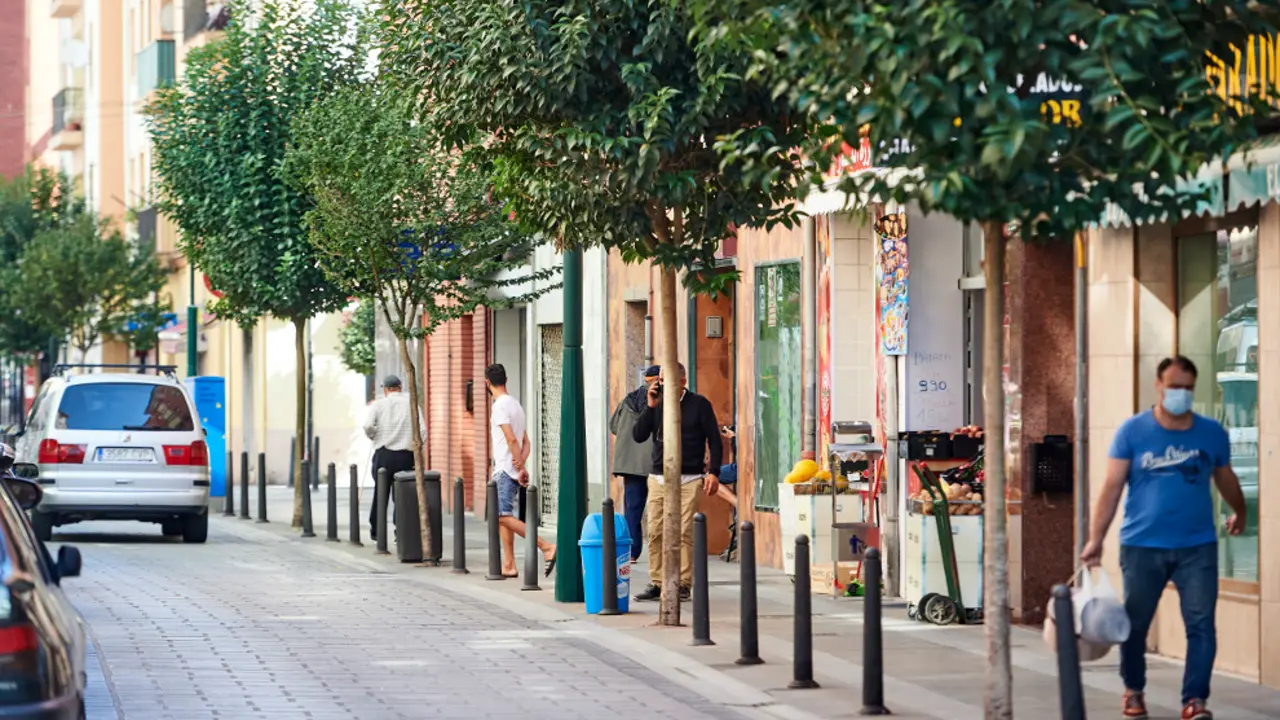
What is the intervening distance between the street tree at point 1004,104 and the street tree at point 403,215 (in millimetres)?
12187

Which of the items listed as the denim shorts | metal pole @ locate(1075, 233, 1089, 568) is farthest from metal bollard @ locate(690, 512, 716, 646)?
the denim shorts

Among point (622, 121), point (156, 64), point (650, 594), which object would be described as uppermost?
point (156, 64)

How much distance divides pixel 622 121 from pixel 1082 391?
3.30 metres

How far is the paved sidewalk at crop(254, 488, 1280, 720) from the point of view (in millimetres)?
11367

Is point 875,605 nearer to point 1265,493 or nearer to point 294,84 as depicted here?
point 1265,493

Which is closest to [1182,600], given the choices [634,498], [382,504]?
[634,498]

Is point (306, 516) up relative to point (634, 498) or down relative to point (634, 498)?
down

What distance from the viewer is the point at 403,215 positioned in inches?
875

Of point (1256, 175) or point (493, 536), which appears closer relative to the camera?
point (1256, 175)

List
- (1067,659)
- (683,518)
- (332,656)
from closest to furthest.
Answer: (1067,659)
(332,656)
(683,518)

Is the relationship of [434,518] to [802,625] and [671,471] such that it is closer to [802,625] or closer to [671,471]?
[671,471]

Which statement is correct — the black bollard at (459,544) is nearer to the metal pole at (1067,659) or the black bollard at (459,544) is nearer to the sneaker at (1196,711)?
the sneaker at (1196,711)

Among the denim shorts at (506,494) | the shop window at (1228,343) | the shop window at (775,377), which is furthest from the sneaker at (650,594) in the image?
the shop window at (1228,343)

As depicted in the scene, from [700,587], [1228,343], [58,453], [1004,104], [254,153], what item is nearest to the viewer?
[1004,104]
